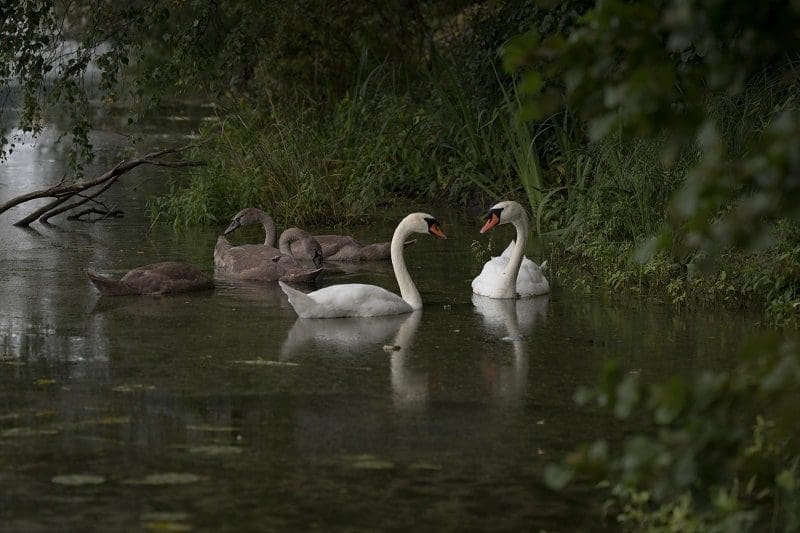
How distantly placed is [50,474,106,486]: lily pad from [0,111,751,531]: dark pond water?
1cm

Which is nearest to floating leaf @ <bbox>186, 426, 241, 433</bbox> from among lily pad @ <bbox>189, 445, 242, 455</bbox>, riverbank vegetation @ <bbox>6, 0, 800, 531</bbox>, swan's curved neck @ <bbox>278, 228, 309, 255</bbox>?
lily pad @ <bbox>189, 445, 242, 455</bbox>

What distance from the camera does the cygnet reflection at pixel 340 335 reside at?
9.00 metres

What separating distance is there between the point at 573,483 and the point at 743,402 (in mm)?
2182

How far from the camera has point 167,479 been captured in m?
6.13

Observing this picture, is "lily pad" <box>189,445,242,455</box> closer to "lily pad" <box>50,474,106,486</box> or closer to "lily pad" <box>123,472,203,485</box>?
"lily pad" <box>123,472,203,485</box>

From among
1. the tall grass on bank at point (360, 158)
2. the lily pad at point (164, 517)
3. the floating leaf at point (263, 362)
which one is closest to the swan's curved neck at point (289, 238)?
the tall grass on bank at point (360, 158)

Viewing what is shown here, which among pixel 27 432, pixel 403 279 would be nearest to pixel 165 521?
pixel 27 432

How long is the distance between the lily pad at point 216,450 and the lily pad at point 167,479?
1.16 feet

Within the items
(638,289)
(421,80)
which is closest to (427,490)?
(638,289)

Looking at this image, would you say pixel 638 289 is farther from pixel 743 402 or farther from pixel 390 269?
pixel 743 402

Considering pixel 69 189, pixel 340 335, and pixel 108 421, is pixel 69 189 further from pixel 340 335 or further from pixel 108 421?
pixel 108 421

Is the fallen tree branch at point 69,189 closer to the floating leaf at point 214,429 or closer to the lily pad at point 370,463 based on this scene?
the floating leaf at point 214,429

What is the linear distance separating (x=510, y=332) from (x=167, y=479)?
3.99 m

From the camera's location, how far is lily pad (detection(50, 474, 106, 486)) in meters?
6.06
